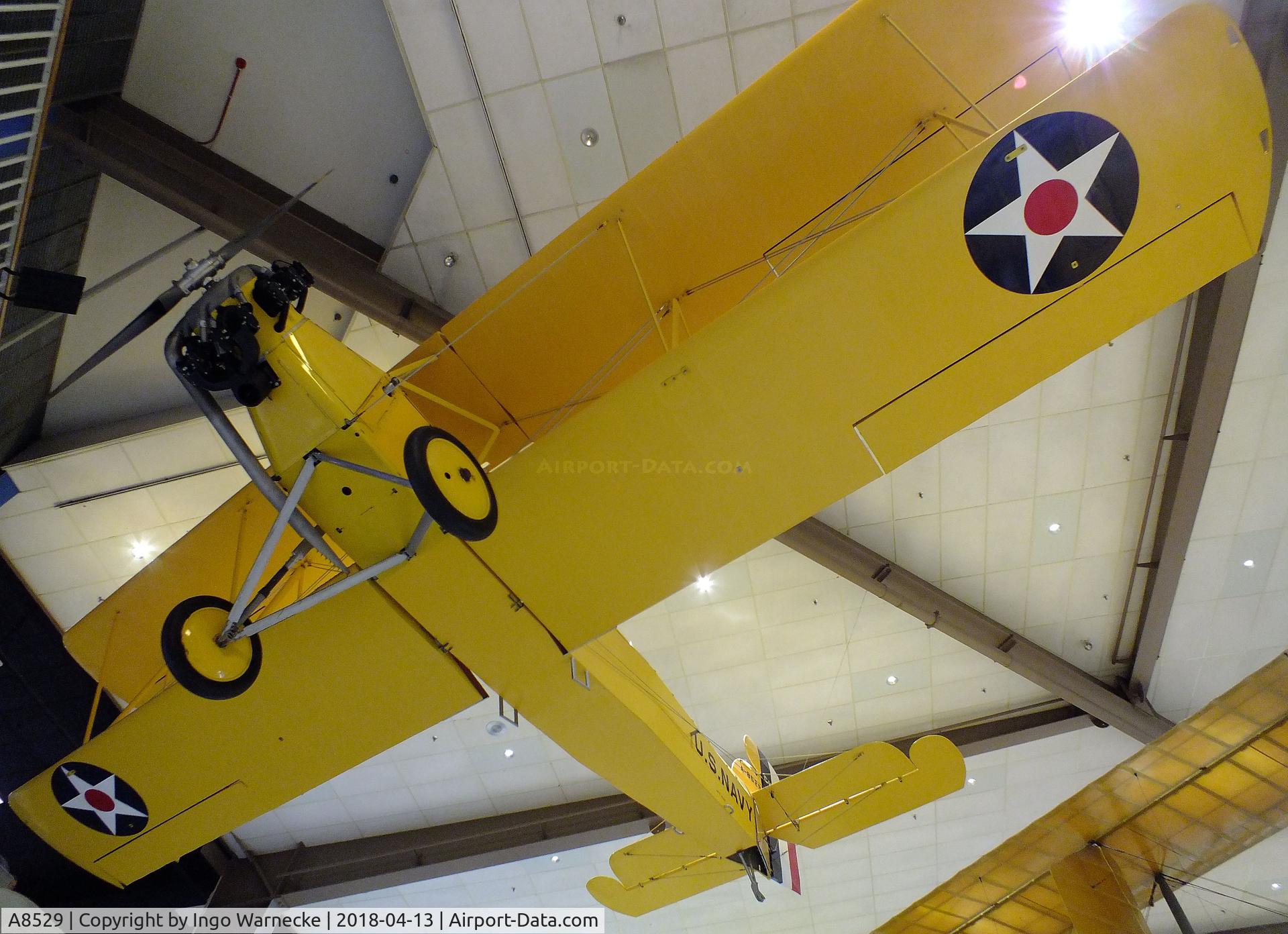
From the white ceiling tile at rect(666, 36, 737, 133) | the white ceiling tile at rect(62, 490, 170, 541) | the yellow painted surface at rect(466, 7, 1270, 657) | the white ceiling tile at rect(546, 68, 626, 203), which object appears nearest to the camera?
the yellow painted surface at rect(466, 7, 1270, 657)

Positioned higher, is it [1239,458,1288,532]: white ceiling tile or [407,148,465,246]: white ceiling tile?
[1239,458,1288,532]: white ceiling tile

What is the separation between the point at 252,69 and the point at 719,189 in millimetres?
3880

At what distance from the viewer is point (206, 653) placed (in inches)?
116

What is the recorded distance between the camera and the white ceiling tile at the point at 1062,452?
6.55 metres

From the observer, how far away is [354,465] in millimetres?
2824

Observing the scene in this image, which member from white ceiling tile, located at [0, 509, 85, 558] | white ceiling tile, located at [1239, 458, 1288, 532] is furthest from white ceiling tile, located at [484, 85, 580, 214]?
white ceiling tile, located at [1239, 458, 1288, 532]

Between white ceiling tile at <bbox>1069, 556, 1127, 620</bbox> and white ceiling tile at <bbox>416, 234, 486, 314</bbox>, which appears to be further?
white ceiling tile at <bbox>1069, 556, 1127, 620</bbox>

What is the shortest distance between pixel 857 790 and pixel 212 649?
4837 millimetres

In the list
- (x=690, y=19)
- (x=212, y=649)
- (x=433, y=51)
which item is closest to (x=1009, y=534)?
(x=690, y=19)

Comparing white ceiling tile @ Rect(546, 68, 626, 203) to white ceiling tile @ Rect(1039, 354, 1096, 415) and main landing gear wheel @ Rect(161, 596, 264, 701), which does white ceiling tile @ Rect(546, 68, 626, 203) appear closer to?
main landing gear wheel @ Rect(161, 596, 264, 701)

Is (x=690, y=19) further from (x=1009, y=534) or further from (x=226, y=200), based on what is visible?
(x=1009, y=534)

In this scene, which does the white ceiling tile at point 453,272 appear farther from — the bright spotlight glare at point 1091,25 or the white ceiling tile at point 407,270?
the bright spotlight glare at point 1091,25

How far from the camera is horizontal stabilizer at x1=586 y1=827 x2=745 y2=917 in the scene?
19.7 feet

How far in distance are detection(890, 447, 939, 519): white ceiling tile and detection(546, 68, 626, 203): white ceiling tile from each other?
3693 millimetres
